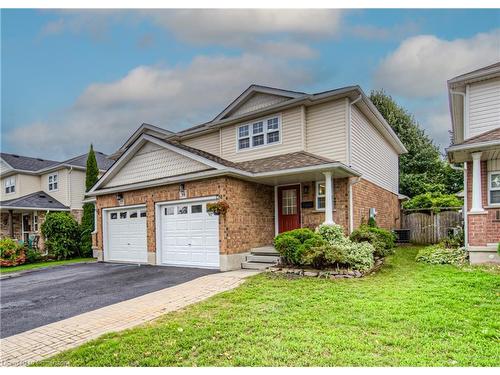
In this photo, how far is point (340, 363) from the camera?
3.47m

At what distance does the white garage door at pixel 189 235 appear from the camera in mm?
10805

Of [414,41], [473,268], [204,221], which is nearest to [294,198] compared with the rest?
[204,221]

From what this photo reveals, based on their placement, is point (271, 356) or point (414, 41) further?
point (414, 41)

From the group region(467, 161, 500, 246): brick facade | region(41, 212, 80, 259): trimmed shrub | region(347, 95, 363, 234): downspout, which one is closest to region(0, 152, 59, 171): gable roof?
region(41, 212, 80, 259): trimmed shrub

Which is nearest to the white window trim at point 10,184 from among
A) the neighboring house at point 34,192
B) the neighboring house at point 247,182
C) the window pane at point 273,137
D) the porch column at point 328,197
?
the neighboring house at point 34,192

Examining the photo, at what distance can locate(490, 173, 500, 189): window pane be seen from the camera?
9.90 m

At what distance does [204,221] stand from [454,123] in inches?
471

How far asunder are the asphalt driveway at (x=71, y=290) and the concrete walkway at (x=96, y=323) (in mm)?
420

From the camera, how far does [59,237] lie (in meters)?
17.8

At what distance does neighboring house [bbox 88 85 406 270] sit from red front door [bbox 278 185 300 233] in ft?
0.12

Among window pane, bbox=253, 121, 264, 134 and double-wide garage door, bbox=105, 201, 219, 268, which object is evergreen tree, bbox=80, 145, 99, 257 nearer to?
double-wide garage door, bbox=105, 201, 219, 268

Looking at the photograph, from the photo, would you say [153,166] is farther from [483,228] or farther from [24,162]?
[24,162]

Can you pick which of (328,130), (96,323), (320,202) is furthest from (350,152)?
(96,323)
